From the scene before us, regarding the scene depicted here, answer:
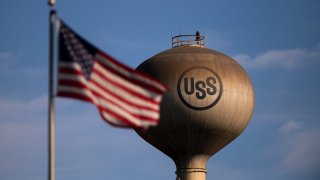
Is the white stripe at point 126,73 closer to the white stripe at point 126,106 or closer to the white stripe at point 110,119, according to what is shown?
the white stripe at point 126,106

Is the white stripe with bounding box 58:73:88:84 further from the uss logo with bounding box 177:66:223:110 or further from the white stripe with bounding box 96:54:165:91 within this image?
the uss logo with bounding box 177:66:223:110

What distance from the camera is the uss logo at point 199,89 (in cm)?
4719

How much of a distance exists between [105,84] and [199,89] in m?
28.3

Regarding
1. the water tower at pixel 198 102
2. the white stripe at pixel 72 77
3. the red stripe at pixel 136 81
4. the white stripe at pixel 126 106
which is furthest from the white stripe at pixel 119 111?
the water tower at pixel 198 102

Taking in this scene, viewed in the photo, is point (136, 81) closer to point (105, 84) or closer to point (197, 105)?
point (105, 84)

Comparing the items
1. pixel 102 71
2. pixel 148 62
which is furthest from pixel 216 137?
pixel 102 71

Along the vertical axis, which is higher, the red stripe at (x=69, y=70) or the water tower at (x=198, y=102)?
the water tower at (x=198, y=102)

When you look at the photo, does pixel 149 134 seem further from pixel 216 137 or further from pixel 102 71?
pixel 102 71

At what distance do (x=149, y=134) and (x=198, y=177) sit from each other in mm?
3993

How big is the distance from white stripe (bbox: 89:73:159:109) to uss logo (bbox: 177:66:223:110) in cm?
2795

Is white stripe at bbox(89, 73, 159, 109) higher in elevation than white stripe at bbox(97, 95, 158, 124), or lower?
higher

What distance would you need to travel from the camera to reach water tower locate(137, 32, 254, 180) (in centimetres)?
4725

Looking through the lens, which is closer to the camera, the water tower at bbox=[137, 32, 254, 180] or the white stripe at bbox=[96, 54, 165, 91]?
the white stripe at bbox=[96, 54, 165, 91]

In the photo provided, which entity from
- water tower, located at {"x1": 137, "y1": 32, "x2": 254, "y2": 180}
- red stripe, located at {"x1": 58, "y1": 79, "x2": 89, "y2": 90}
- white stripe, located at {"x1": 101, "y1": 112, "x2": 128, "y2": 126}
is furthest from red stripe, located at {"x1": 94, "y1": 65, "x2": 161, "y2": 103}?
water tower, located at {"x1": 137, "y1": 32, "x2": 254, "y2": 180}
